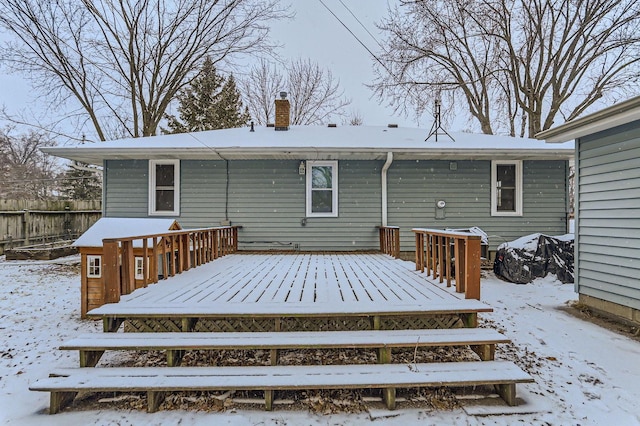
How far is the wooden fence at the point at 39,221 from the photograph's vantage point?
9984 millimetres

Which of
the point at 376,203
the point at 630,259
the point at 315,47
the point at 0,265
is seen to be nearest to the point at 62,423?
the point at 630,259

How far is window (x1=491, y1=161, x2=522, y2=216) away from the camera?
7.85 m

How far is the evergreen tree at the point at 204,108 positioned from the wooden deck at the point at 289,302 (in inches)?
651

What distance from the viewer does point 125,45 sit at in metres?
14.0

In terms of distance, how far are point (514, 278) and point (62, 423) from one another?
722 cm

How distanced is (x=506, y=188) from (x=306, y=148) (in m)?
5.05

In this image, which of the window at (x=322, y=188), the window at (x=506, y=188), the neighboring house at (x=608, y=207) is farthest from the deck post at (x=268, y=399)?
the window at (x=506, y=188)

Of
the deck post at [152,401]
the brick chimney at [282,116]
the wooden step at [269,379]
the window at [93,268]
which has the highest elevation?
the brick chimney at [282,116]

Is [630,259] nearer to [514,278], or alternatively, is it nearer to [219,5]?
[514,278]

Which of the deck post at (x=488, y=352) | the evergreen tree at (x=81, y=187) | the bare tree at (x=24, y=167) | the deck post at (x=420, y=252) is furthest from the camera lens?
the bare tree at (x=24, y=167)

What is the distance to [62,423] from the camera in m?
2.24

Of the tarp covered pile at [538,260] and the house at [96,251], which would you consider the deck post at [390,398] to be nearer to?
the house at [96,251]

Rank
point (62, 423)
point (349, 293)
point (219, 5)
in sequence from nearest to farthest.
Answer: point (62, 423) → point (349, 293) → point (219, 5)

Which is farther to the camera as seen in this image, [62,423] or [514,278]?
[514,278]
